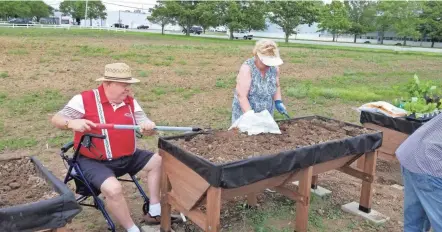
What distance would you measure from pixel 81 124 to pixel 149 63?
11664 millimetres

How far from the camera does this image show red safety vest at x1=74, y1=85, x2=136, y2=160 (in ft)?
10.8

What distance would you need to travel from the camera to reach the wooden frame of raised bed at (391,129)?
5.32 meters

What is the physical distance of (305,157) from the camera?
3.45m

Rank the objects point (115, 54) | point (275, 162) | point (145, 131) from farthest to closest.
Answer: point (115, 54)
point (145, 131)
point (275, 162)

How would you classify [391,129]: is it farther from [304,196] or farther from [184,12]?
[184,12]

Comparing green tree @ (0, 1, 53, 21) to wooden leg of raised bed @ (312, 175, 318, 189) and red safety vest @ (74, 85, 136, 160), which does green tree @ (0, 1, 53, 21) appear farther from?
wooden leg of raised bed @ (312, 175, 318, 189)

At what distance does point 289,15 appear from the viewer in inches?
1823

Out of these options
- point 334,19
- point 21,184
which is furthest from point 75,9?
point 21,184

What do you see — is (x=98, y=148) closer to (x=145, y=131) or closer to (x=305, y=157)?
(x=145, y=131)

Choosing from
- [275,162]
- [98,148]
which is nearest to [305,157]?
[275,162]

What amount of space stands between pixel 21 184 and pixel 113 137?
2.63 feet

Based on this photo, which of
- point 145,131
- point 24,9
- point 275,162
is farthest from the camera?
point 24,9

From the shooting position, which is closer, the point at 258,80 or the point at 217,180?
the point at 217,180

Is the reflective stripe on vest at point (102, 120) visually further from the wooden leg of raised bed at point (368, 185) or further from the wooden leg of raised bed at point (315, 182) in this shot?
the wooden leg of raised bed at point (368, 185)
